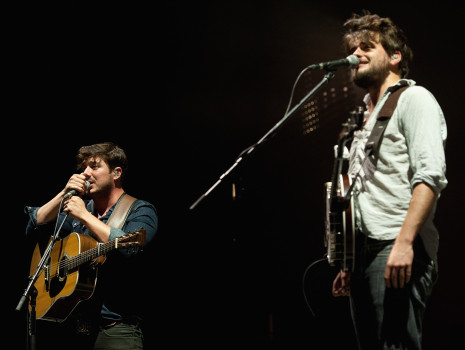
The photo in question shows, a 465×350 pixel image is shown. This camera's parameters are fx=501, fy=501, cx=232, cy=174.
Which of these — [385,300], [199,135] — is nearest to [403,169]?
[385,300]

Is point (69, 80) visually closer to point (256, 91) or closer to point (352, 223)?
point (256, 91)

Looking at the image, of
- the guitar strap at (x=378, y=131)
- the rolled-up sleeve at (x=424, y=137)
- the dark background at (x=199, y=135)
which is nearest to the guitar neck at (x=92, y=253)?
the dark background at (x=199, y=135)

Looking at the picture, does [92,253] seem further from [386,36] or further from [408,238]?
[386,36]

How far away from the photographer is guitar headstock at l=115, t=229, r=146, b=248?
110 inches

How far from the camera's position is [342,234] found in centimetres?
198

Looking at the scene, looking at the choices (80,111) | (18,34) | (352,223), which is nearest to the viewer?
(352,223)

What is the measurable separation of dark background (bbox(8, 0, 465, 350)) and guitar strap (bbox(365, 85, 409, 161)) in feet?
6.16

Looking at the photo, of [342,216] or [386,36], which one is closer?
[342,216]

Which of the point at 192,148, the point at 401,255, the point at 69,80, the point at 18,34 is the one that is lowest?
the point at 401,255

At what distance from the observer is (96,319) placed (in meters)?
2.90

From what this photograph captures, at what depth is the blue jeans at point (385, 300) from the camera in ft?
5.81

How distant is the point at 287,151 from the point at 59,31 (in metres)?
2.25

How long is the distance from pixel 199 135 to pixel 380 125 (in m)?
2.86

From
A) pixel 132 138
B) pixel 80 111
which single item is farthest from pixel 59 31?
pixel 132 138
